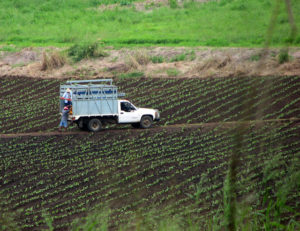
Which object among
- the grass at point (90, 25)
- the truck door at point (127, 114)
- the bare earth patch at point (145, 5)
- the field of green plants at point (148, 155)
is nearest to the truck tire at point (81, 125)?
the field of green plants at point (148, 155)

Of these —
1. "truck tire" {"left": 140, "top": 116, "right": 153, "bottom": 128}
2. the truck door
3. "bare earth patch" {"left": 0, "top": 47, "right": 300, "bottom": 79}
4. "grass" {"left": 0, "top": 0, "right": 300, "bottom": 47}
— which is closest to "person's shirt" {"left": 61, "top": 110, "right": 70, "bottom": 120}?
the truck door

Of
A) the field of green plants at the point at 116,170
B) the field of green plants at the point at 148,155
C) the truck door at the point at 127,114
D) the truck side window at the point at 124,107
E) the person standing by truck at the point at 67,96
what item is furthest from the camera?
the truck side window at the point at 124,107

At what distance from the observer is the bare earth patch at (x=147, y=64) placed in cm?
3169

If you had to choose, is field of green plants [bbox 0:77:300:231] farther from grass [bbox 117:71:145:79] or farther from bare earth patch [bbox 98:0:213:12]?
bare earth patch [bbox 98:0:213:12]

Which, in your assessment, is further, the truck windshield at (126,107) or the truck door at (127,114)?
the truck windshield at (126,107)

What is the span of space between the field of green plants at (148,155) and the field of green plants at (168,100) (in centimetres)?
6

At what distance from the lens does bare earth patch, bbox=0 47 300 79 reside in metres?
31.7

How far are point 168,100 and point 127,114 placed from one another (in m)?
6.35

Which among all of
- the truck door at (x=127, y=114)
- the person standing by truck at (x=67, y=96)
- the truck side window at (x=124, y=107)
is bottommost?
the truck door at (x=127, y=114)

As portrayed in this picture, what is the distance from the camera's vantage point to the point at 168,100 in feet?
89.9

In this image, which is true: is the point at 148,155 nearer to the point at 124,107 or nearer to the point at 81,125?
the point at 124,107

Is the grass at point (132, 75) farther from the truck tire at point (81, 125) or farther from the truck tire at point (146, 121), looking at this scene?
the truck tire at point (81, 125)

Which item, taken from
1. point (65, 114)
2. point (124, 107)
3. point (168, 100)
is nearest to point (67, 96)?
point (65, 114)

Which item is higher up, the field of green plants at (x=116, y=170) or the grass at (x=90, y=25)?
the grass at (x=90, y=25)
